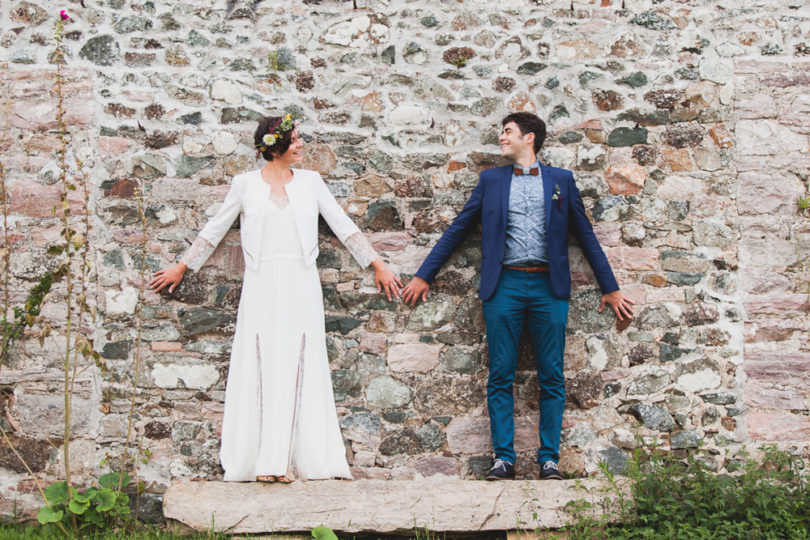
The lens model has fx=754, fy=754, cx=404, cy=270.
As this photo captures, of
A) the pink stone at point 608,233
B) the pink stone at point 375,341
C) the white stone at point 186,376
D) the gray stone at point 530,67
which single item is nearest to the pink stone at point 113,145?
the white stone at point 186,376

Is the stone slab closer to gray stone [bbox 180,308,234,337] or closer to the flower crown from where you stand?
gray stone [bbox 180,308,234,337]

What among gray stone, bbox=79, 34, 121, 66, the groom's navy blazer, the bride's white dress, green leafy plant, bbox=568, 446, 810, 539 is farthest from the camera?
gray stone, bbox=79, 34, 121, 66

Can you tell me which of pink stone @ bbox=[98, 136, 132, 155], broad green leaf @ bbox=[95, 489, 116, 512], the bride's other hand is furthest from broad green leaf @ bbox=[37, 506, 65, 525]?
pink stone @ bbox=[98, 136, 132, 155]

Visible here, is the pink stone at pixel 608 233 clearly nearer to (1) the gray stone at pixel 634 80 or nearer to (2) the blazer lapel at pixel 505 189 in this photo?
(2) the blazer lapel at pixel 505 189

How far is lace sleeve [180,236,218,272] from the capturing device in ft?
13.6

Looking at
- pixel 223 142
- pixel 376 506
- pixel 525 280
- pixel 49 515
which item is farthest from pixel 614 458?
pixel 49 515

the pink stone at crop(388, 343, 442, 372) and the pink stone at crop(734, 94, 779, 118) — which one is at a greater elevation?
the pink stone at crop(734, 94, 779, 118)

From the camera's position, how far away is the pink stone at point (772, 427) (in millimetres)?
4246

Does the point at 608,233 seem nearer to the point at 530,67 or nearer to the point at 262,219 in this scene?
the point at 530,67

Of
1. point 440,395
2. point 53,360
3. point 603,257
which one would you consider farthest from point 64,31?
point 603,257

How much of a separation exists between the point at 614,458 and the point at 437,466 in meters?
0.99

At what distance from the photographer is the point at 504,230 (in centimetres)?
405

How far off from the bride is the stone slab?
0.17m

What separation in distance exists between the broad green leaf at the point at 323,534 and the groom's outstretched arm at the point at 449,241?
1339 mm
